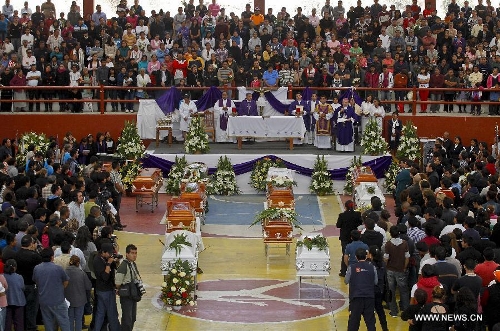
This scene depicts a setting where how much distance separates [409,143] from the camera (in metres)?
32.6

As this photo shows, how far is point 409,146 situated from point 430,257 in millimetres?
14771

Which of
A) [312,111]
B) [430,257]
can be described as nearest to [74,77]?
[312,111]

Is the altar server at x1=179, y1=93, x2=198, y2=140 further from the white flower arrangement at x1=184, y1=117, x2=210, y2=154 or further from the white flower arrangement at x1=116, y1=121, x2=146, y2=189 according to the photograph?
the white flower arrangement at x1=116, y1=121, x2=146, y2=189

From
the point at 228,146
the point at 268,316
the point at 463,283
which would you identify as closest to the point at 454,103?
the point at 228,146

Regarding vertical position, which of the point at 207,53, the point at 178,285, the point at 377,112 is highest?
the point at 207,53

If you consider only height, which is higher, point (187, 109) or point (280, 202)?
point (187, 109)

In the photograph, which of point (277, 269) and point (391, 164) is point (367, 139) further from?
point (277, 269)

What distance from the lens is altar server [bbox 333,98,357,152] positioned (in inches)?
1309

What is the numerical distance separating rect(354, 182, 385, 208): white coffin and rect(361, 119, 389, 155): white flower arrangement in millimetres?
4609

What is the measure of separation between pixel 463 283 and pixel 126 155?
56.5ft

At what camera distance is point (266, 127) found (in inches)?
1330

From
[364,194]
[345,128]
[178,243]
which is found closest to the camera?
[178,243]

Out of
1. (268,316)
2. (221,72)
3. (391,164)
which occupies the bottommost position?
(268,316)

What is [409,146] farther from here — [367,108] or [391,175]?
[367,108]
